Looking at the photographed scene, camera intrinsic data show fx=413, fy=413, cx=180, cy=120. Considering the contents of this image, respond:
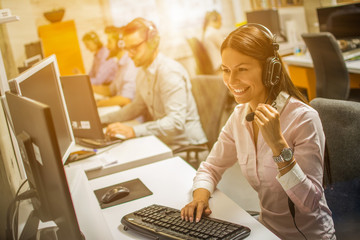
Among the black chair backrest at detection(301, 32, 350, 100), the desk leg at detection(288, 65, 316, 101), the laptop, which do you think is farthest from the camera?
the desk leg at detection(288, 65, 316, 101)

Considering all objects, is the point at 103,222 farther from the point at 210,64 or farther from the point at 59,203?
the point at 210,64

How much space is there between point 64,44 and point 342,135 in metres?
4.13

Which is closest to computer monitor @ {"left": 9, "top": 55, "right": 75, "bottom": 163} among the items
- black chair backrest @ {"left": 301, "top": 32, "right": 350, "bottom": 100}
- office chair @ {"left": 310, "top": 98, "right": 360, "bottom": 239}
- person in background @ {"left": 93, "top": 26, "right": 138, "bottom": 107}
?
office chair @ {"left": 310, "top": 98, "right": 360, "bottom": 239}

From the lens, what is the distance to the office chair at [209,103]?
7.81 ft

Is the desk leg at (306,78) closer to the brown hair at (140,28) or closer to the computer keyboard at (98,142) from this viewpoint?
the brown hair at (140,28)

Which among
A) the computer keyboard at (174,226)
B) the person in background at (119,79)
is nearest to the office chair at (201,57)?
the person in background at (119,79)

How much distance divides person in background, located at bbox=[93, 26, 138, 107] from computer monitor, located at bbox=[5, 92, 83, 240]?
2803 mm

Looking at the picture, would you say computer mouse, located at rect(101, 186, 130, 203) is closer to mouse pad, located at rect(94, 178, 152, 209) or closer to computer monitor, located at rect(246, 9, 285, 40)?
mouse pad, located at rect(94, 178, 152, 209)

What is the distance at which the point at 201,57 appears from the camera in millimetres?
5566

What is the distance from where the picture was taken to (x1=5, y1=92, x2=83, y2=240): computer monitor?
843mm

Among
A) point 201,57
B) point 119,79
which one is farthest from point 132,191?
point 201,57

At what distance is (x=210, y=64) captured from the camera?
548 centimetres

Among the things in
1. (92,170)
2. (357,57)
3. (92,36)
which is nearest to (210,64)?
(92,36)

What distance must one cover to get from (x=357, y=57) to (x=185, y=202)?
2.53 m
